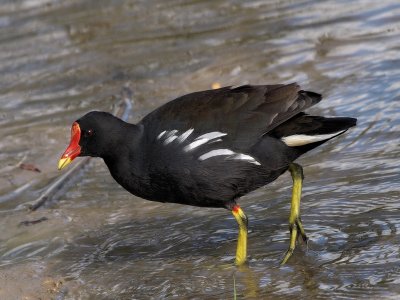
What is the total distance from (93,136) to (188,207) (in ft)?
3.40

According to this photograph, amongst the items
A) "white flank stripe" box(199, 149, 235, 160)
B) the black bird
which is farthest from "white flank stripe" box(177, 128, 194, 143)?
"white flank stripe" box(199, 149, 235, 160)

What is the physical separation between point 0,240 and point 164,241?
1083 mm

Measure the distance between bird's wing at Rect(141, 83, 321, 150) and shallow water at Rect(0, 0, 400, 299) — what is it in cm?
68

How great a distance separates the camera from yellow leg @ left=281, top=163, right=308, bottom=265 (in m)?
4.90

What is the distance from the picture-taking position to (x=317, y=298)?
4.33m

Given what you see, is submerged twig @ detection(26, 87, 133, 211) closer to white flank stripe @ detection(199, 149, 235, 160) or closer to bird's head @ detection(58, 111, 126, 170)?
bird's head @ detection(58, 111, 126, 170)

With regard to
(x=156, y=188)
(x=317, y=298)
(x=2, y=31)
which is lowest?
(x=317, y=298)

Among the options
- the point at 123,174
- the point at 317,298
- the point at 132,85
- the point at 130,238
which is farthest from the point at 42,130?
the point at 317,298

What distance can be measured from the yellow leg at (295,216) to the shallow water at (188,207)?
6cm

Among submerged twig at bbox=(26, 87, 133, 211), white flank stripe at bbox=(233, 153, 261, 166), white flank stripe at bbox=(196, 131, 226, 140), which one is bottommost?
submerged twig at bbox=(26, 87, 133, 211)

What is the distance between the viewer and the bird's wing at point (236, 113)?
16.0ft

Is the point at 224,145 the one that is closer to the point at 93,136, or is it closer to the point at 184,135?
the point at 184,135

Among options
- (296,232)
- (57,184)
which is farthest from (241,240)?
(57,184)

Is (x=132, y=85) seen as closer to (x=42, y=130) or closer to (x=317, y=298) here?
(x=42, y=130)
